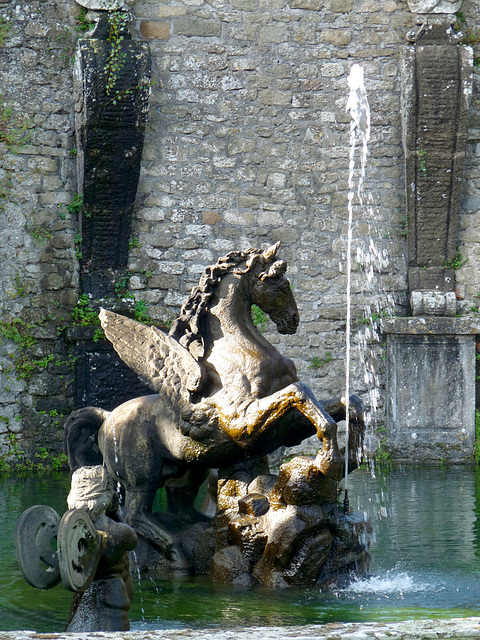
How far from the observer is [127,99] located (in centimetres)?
820

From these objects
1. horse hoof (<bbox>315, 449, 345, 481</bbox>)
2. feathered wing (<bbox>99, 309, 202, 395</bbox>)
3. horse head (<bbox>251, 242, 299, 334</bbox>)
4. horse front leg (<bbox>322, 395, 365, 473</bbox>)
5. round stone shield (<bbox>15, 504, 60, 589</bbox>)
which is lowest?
round stone shield (<bbox>15, 504, 60, 589</bbox>)

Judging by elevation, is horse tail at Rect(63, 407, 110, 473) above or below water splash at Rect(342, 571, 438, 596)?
above

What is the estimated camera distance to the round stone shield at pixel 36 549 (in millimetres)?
2893

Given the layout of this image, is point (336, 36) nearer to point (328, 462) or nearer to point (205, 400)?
point (205, 400)

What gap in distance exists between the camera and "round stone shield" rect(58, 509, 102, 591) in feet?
9.15

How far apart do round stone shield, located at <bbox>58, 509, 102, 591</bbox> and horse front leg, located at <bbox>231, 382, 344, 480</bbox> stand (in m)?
1.44

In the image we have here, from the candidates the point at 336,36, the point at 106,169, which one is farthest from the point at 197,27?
the point at 106,169

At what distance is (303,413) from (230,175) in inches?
188

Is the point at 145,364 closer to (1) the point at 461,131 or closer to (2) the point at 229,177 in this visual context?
(2) the point at 229,177

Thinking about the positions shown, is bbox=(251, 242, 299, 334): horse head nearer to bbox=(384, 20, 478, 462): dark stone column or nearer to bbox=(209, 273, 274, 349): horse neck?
bbox=(209, 273, 274, 349): horse neck

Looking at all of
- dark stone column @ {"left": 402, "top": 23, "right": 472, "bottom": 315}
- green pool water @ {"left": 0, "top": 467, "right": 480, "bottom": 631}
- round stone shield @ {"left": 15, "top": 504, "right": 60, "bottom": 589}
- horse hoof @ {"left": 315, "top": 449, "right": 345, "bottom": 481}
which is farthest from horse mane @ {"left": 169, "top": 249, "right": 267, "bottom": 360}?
dark stone column @ {"left": 402, "top": 23, "right": 472, "bottom": 315}

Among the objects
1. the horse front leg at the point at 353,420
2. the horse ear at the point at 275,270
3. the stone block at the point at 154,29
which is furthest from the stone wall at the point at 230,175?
the horse front leg at the point at 353,420

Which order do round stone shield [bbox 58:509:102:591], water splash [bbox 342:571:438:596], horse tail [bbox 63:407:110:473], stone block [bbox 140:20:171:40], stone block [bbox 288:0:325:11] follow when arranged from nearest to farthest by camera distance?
round stone shield [bbox 58:509:102:591] < water splash [bbox 342:571:438:596] < horse tail [bbox 63:407:110:473] < stone block [bbox 140:20:171:40] < stone block [bbox 288:0:325:11]

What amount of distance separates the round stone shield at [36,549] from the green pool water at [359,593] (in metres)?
0.63
